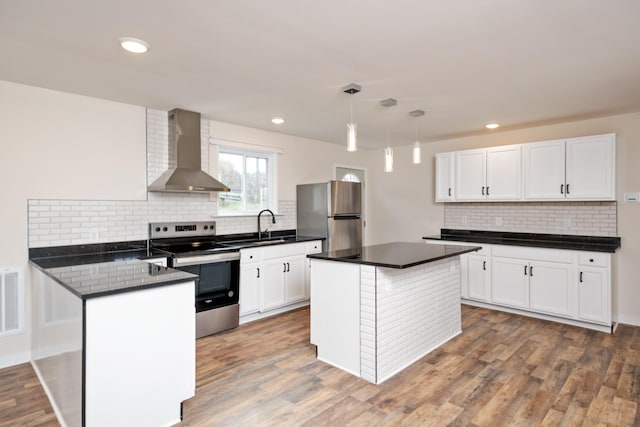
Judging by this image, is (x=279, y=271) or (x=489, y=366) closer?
(x=489, y=366)

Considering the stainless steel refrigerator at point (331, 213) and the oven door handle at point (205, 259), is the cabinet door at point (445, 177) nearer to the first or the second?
the stainless steel refrigerator at point (331, 213)

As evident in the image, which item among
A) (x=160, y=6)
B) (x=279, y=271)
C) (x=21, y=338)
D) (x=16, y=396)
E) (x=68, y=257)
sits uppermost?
(x=160, y=6)

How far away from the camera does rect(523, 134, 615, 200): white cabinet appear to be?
12.5ft

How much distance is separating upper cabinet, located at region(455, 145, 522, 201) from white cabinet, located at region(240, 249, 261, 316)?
2.92m

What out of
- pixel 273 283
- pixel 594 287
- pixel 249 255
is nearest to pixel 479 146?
pixel 594 287

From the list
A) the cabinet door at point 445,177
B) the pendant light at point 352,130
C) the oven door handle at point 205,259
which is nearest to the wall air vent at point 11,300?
the oven door handle at point 205,259

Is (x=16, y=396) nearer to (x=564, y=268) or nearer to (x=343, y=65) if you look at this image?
(x=343, y=65)

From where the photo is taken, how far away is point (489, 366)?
2.91 m

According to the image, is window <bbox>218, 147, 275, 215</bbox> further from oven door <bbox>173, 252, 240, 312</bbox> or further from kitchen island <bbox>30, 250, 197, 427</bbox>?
kitchen island <bbox>30, 250, 197, 427</bbox>

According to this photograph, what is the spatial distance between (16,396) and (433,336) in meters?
3.25

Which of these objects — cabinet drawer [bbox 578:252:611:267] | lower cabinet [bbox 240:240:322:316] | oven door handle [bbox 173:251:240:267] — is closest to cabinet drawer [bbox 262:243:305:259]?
lower cabinet [bbox 240:240:322:316]

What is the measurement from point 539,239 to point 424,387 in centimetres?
298

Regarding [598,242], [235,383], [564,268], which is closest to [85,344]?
[235,383]

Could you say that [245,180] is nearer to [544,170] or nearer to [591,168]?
[544,170]
